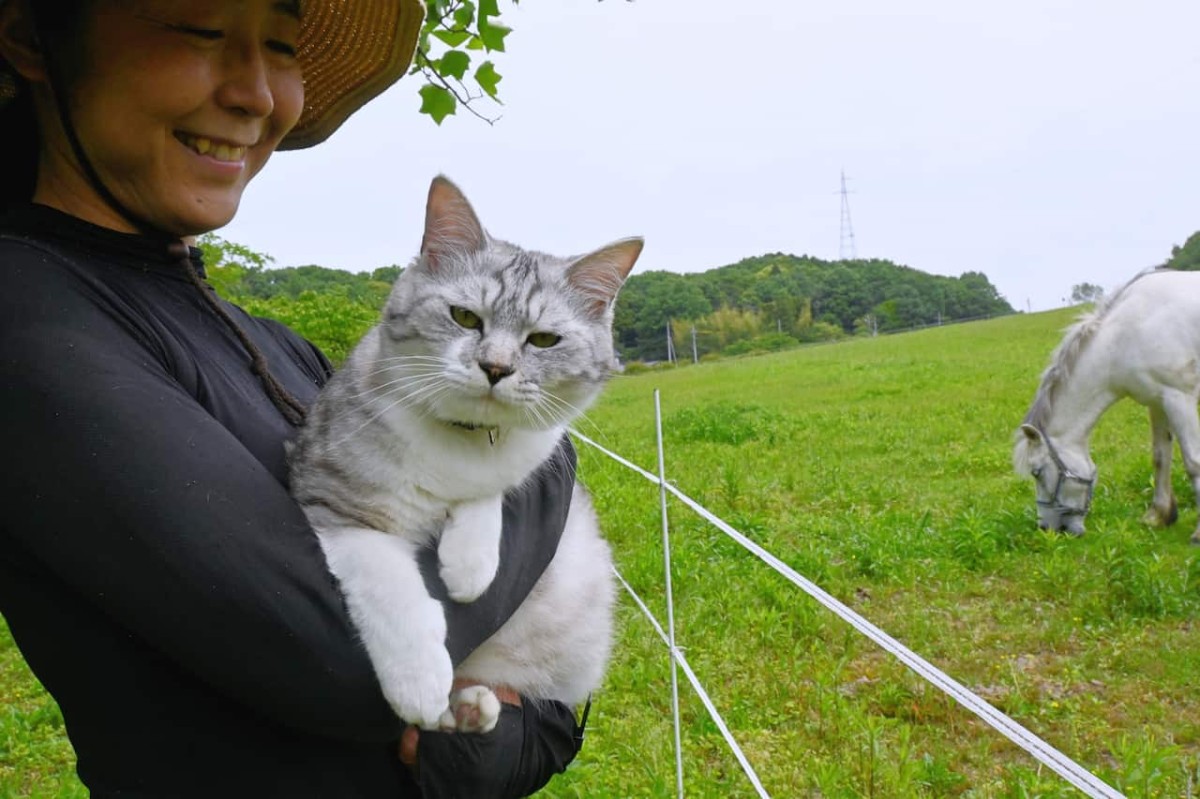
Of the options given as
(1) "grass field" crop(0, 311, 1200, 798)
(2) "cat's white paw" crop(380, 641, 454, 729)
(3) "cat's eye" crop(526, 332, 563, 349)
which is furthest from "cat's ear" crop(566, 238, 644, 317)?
(1) "grass field" crop(0, 311, 1200, 798)

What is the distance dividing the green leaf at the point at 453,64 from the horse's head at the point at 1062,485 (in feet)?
19.5

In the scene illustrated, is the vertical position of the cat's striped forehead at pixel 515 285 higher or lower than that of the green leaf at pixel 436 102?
lower

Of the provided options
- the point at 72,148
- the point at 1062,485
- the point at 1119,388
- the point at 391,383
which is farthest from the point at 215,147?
the point at 1119,388

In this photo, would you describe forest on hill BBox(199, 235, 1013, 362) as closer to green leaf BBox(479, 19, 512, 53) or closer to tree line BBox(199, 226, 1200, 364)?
tree line BBox(199, 226, 1200, 364)

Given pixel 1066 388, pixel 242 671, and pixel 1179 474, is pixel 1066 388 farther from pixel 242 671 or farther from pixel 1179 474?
pixel 242 671

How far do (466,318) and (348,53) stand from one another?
0.84m

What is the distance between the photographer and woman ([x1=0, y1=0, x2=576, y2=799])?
49.3 inches

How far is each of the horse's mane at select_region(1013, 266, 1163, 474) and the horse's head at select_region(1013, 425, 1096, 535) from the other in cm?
34

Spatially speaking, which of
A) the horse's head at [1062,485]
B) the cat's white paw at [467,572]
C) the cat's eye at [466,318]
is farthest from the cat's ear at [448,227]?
the horse's head at [1062,485]

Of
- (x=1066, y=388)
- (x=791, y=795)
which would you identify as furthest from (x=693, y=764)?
A: (x=1066, y=388)

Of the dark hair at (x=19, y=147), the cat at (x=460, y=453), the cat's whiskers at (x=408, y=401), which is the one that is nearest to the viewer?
the cat at (x=460, y=453)

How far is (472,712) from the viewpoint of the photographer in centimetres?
178

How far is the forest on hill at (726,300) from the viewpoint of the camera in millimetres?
10672

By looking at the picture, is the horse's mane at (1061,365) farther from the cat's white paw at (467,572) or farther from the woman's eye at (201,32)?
the woman's eye at (201,32)
